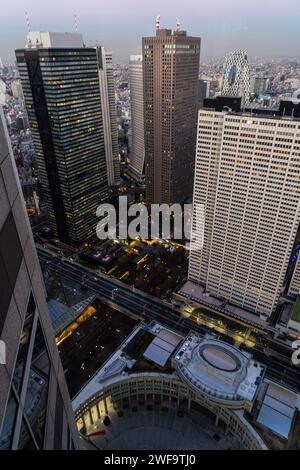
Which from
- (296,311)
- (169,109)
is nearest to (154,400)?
(296,311)

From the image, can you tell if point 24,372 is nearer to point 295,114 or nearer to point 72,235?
point 295,114

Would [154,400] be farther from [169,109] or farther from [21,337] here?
[169,109]

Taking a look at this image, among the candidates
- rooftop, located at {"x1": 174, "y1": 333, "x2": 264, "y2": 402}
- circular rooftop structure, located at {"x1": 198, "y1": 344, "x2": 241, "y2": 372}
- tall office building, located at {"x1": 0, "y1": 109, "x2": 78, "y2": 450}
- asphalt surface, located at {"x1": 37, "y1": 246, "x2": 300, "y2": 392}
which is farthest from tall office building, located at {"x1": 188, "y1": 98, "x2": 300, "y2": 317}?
tall office building, located at {"x1": 0, "y1": 109, "x2": 78, "y2": 450}

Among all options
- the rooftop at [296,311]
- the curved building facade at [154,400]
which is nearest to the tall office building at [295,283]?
the rooftop at [296,311]

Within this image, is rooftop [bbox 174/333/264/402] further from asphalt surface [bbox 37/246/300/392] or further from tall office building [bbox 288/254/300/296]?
tall office building [bbox 288/254/300/296]

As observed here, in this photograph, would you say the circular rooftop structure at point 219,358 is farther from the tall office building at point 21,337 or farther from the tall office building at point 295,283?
the tall office building at point 21,337

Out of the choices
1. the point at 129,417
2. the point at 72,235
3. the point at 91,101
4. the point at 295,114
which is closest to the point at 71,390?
the point at 129,417
